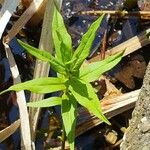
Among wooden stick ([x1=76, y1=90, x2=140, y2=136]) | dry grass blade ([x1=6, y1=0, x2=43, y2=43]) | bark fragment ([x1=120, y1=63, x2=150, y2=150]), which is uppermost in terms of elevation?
dry grass blade ([x1=6, y1=0, x2=43, y2=43])

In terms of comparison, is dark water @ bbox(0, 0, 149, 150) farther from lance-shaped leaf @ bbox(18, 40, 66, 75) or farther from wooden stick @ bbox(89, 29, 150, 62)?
lance-shaped leaf @ bbox(18, 40, 66, 75)

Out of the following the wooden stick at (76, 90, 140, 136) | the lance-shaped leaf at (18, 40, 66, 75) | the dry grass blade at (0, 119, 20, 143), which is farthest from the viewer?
the wooden stick at (76, 90, 140, 136)

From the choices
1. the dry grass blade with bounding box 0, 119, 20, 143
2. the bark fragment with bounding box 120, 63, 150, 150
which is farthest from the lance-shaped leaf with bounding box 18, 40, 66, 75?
the dry grass blade with bounding box 0, 119, 20, 143

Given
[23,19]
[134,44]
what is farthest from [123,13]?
[23,19]

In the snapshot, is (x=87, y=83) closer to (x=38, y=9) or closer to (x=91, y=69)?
(x=91, y=69)

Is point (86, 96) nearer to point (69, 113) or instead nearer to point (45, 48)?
point (69, 113)

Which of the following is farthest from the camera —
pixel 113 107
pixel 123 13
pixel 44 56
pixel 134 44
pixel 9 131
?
pixel 123 13

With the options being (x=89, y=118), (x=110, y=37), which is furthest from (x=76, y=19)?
(x=89, y=118)
